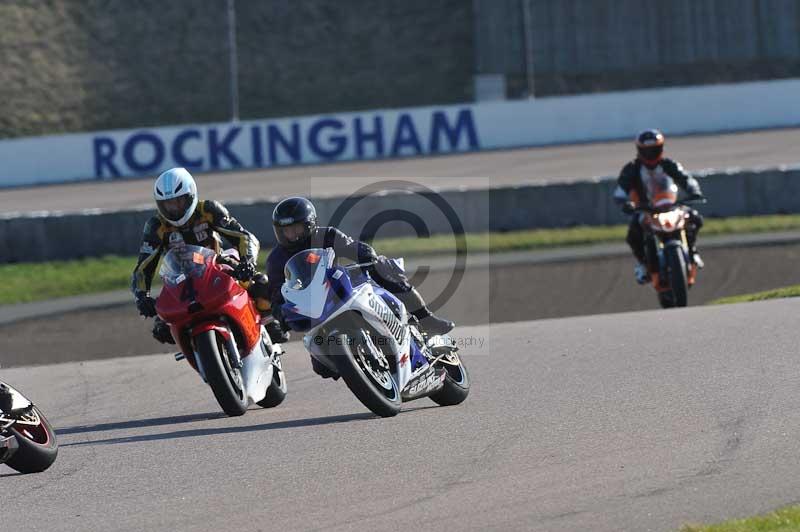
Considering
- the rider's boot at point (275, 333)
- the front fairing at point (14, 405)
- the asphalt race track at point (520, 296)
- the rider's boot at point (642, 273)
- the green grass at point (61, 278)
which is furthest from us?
the green grass at point (61, 278)

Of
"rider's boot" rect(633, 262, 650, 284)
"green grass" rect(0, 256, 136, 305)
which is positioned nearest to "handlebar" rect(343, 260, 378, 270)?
"rider's boot" rect(633, 262, 650, 284)

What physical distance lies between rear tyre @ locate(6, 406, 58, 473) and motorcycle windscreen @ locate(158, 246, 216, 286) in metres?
1.69

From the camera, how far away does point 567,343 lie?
10.9 m

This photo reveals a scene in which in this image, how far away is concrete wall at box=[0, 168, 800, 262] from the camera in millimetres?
21672

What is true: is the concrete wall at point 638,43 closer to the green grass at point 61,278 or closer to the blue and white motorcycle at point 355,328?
the green grass at point 61,278

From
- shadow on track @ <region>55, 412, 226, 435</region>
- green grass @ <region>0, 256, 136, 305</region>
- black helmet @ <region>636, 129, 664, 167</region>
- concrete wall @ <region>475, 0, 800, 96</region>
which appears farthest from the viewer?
concrete wall @ <region>475, 0, 800, 96</region>

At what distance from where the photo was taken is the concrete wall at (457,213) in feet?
71.1

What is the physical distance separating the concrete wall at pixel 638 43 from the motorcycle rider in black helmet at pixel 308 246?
3602cm

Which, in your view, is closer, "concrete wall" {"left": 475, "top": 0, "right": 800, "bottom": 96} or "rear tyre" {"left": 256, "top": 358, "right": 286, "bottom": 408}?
"rear tyre" {"left": 256, "top": 358, "right": 286, "bottom": 408}

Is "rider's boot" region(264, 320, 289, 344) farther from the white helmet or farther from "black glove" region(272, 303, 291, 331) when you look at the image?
"black glove" region(272, 303, 291, 331)

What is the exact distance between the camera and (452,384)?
856 cm

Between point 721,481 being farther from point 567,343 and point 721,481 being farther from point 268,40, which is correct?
point 268,40

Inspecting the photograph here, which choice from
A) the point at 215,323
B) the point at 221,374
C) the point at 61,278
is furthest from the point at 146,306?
the point at 61,278

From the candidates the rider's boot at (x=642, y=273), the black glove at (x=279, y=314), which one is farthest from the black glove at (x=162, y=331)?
the rider's boot at (x=642, y=273)
